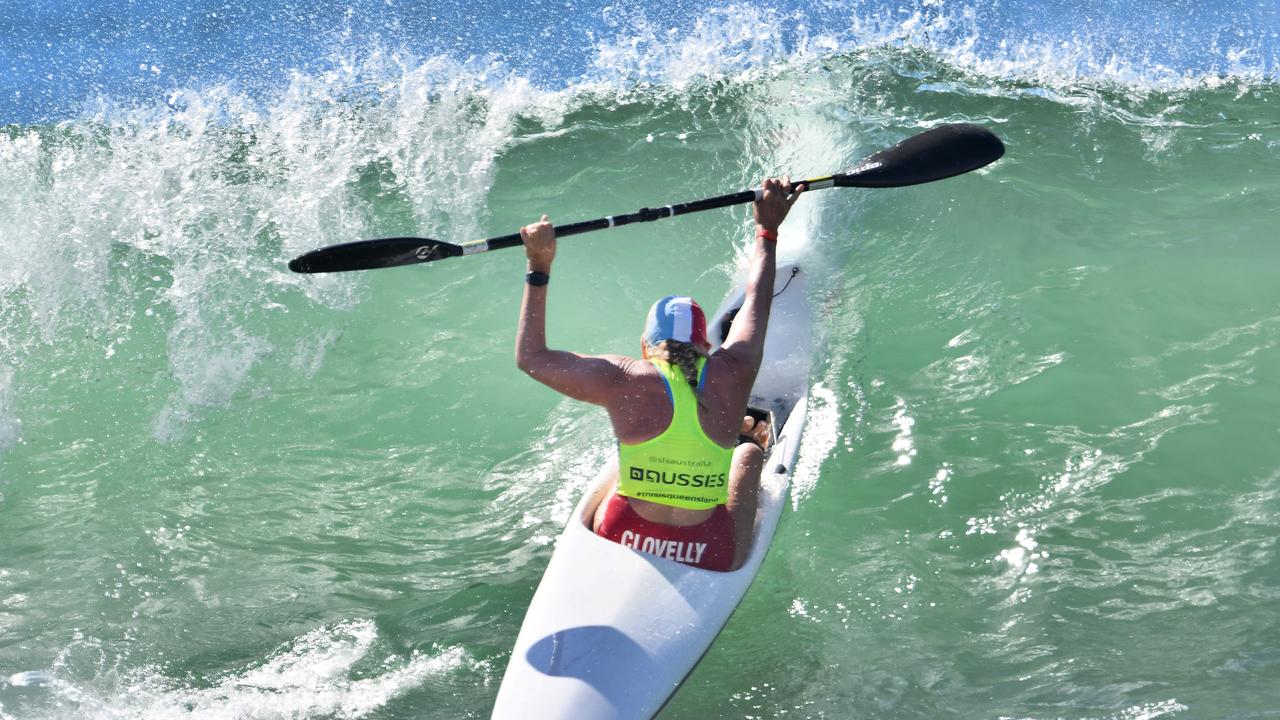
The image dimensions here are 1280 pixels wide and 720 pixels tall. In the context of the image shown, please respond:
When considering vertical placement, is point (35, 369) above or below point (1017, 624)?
above

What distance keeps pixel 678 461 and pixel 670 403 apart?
0.23 meters

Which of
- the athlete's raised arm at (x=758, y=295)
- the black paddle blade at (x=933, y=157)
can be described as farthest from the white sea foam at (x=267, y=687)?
the black paddle blade at (x=933, y=157)

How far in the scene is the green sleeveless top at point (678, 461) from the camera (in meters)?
3.76

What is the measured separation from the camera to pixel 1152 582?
432cm

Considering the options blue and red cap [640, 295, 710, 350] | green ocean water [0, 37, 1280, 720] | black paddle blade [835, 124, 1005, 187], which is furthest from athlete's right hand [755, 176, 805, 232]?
green ocean water [0, 37, 1280, 720]

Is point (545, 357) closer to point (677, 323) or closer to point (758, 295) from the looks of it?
point (677, 323)

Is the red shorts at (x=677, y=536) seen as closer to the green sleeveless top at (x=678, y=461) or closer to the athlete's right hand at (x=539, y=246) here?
the green sleeveless top at (x=678, y=461)

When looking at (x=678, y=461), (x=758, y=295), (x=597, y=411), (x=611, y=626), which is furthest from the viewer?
(x=597, y=411)

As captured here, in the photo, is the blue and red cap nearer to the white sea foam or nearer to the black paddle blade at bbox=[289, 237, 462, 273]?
the black paddle blade at bbox=[289, 237, 462, 273]

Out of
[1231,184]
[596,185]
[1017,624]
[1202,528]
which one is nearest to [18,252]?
[596,185]

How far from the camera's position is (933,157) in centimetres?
564

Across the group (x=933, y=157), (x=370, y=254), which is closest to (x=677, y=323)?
(x=370, y=254)

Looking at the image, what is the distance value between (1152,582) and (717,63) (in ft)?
22.1

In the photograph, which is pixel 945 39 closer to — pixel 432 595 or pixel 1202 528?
pixel 1202 528
